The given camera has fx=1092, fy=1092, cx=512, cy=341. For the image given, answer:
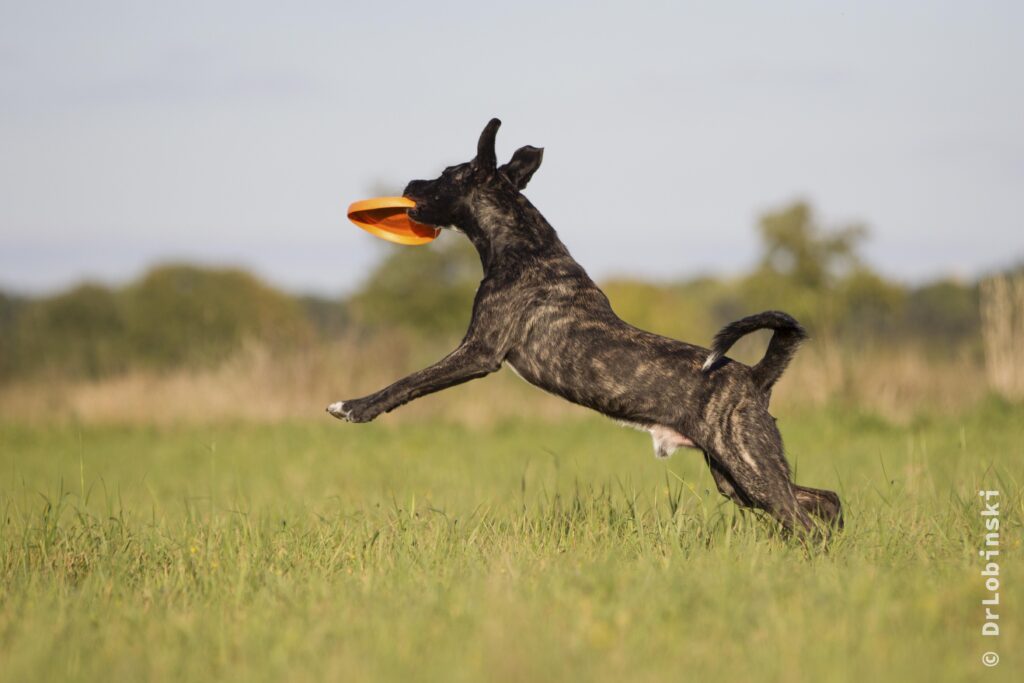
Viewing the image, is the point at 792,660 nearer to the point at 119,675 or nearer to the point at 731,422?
the point at 731,422

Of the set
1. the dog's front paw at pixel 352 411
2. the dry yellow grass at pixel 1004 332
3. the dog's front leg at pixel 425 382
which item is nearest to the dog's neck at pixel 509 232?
the dog's front leg at pixel 425 382

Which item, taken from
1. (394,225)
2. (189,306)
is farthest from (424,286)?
(394,225)

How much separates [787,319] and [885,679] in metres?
2.74

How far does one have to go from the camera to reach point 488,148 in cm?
729

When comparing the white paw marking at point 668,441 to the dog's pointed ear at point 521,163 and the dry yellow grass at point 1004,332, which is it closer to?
the dog's pointed ear at point 521,163

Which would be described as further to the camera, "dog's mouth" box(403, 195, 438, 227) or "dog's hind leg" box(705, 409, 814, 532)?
"dog's mouth" box(403, 195, 438, 227)

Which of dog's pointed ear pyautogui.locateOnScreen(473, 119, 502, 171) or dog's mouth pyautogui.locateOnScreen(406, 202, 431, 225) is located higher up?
dog's pointed ear pyautogui.locateOnScreen(473, 119, 502, 171)

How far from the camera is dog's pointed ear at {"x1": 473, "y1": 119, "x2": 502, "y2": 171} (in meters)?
7.24

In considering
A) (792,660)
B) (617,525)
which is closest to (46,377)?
(617,525)

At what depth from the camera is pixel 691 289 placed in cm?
9075

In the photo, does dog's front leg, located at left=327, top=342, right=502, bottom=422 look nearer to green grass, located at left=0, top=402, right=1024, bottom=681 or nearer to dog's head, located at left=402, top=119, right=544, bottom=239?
green grass, located at left=0, top=402, right=1024, bottom=681

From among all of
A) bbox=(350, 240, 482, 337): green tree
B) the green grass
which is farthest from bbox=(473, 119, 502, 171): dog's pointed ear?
bbox=(350, 240, 482, 337): green tree

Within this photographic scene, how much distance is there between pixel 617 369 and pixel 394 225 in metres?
2.18

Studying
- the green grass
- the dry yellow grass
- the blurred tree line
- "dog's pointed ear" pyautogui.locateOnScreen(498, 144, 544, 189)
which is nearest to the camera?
the green grass
